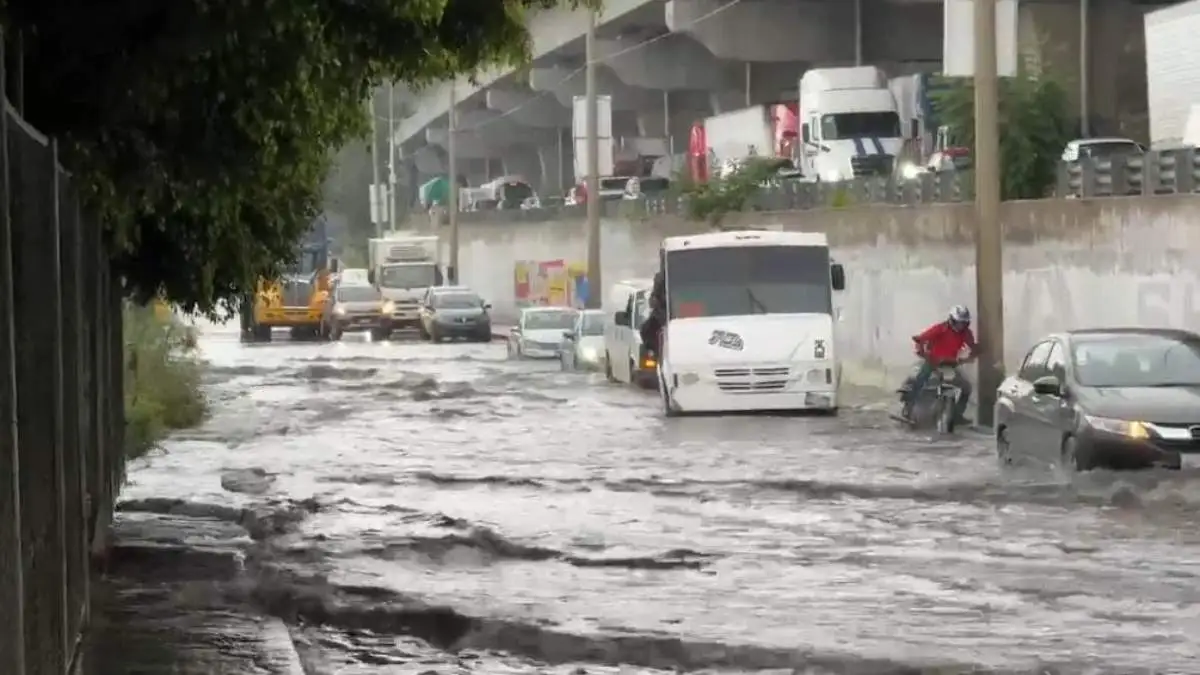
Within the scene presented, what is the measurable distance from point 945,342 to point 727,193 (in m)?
21.3

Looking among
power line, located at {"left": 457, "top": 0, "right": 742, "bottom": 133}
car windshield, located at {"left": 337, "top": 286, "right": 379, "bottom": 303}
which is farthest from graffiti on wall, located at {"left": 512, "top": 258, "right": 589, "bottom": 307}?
power line, located at {"left": 457, "top": 0, "right": 742, "bottom": 133}

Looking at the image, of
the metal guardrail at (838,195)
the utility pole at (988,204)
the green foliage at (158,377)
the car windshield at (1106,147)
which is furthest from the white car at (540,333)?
the utility pole at (988,204)

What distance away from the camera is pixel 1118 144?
40031 millimetres

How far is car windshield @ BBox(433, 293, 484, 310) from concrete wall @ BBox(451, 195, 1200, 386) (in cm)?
1768

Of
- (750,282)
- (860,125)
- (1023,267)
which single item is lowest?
(750,282)

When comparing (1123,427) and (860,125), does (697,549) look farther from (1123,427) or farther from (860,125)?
(860,125)

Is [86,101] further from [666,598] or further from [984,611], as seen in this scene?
[984,611]

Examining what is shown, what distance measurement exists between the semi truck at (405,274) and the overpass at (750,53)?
6747 millimetres

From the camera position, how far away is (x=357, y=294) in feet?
212

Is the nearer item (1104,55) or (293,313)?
(1104,55)

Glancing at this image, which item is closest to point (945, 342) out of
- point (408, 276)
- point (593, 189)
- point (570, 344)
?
point (570, 344)

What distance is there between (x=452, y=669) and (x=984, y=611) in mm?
3264

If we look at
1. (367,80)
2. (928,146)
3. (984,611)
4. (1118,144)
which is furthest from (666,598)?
(928,146)

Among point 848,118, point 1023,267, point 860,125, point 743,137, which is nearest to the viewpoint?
point 1023,267
